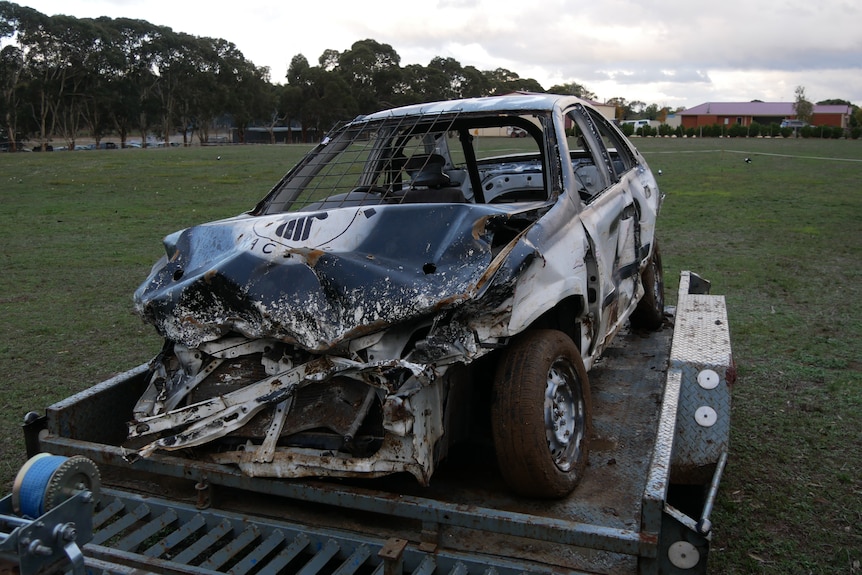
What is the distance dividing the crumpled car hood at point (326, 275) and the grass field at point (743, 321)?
1.72 m

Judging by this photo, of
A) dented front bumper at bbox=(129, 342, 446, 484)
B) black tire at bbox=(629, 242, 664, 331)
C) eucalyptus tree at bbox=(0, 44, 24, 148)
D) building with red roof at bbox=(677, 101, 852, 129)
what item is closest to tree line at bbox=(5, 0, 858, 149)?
eucalyptus tree at bbox=(0, 44, 24, 148)

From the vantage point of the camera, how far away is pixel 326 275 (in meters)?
3.27

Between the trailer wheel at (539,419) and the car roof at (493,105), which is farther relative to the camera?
the car roof at (493,105)

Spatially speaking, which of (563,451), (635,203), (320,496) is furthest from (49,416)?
(635,203)

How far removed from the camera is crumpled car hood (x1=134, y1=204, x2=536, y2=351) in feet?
10.4

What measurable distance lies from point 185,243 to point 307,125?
78056 mm

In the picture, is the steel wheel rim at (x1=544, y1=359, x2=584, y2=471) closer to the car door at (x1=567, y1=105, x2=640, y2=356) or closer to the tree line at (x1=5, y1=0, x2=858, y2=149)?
the car door at (x1=567, y1=105, x2=640, y2=356)

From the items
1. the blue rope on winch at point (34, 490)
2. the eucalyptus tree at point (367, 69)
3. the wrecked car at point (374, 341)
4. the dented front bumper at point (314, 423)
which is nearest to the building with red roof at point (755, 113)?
the eucalyptus tree at point (367, 69)

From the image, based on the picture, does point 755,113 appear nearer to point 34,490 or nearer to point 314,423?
point 314,423

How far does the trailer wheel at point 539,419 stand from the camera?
327 cm

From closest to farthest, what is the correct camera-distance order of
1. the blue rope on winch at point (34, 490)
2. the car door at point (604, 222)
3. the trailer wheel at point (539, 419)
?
the blue rope on winch at point (34, 490), the trailer wheel at point (539, 419), the car door at point (604, 222)

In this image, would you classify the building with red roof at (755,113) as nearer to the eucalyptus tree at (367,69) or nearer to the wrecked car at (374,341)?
the eucalyptus tree at (367,69)

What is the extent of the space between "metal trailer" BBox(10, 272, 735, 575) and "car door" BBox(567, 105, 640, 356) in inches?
17.6

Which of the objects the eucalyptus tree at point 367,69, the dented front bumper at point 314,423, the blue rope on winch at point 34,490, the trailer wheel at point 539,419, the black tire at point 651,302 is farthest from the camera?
the eucalyptus tree at point 367,69
